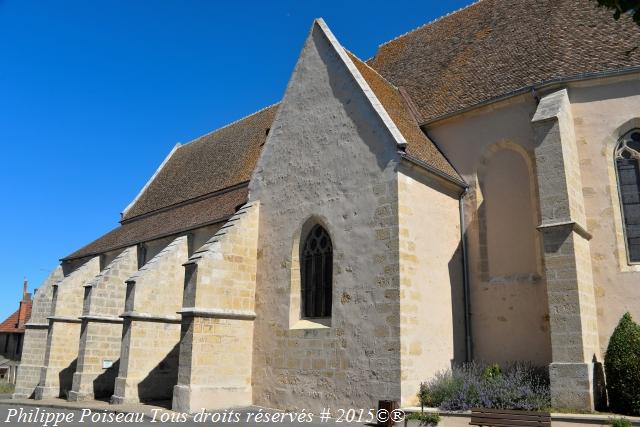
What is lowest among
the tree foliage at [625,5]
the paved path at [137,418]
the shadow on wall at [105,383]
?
the paved path at [137,418]

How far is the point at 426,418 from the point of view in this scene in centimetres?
930

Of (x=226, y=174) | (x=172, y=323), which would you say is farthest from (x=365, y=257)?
(x=226, y=174)

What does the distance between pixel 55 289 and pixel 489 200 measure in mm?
14990

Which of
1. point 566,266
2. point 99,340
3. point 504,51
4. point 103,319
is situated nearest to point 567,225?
point 566,266

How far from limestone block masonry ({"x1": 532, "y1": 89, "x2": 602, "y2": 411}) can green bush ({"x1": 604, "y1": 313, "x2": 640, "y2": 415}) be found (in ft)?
0.96

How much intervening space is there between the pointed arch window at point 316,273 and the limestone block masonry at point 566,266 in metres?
4.57

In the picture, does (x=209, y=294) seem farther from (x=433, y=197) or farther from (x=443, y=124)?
(x=443, y=124)

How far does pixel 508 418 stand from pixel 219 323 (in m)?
6.90

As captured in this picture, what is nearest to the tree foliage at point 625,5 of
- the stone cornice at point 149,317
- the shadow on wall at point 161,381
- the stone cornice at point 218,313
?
the stone cornice at point 218,313

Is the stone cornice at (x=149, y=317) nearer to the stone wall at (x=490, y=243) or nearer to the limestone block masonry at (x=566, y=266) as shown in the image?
the stone wall at (x=490, y=243)

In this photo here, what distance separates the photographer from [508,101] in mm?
12672

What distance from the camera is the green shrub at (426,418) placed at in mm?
9234

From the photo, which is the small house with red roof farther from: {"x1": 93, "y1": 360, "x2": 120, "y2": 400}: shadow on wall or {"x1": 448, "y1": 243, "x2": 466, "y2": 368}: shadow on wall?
{"x1": 448, "y1": 243, "x2": 466, "y2": 368}: shadow on wall

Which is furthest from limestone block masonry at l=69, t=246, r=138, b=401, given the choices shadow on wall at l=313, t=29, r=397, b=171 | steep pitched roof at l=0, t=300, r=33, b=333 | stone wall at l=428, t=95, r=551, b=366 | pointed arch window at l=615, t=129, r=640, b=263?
steep pitched roof at l=0, t=300, r=33, b=333
